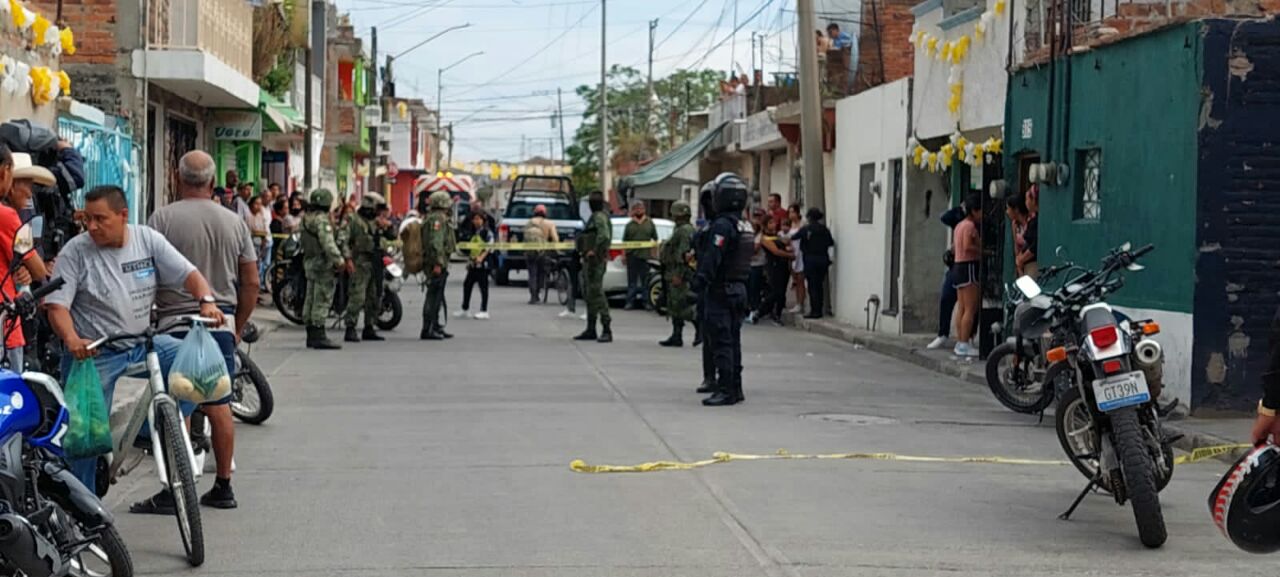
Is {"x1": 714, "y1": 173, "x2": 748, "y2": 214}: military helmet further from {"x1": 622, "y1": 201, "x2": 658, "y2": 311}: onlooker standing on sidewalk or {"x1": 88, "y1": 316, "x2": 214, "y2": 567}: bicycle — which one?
{"x1": 622, "y1": 201, "x2": 658, "y2": 311}: onlooker standing on sidewalk

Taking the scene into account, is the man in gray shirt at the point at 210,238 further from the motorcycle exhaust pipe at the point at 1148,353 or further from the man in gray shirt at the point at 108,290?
the motorcycle exhaust pipe at the point at 1148,353

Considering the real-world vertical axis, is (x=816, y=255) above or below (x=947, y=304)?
above

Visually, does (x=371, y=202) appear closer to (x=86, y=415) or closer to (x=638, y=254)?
(x=638, y=254)

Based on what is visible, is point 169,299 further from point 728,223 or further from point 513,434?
point 728,223

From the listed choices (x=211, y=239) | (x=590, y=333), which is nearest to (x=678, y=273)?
(x=590, y=333)

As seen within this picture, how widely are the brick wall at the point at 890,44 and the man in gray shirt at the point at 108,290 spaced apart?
75.5ft

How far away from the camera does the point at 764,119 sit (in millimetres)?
36375

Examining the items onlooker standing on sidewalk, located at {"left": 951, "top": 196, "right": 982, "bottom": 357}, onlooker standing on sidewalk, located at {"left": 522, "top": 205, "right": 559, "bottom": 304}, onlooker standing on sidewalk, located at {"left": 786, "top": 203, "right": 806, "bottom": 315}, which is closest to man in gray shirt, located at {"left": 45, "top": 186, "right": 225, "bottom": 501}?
onlooker standing on sidewalk, located at {"left": 951, "top": 196, "right": 982, "bottom": 357}

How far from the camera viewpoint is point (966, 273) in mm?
19547

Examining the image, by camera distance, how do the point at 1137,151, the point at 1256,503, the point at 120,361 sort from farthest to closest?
the point at 1137,151 < the point at 120,361 < the point at 1256,503

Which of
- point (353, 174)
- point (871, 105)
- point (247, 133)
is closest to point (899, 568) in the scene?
point (871, 105)

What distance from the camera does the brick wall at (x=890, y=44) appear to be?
99.4 ft

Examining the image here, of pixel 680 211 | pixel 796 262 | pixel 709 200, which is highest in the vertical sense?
pixel 709 200

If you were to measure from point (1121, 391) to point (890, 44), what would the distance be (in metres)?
22.5
